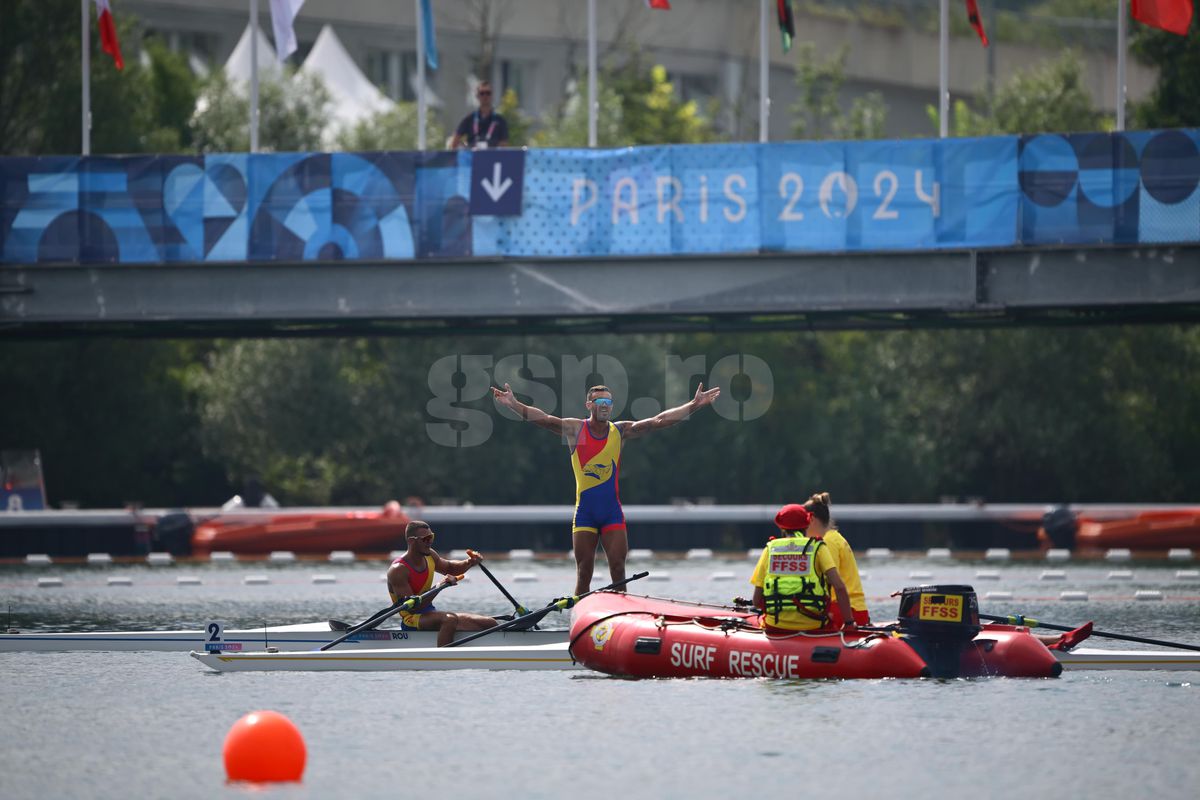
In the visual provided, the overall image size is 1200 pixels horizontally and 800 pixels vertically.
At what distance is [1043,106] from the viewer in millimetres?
50875

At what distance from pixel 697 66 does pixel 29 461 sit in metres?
36.4

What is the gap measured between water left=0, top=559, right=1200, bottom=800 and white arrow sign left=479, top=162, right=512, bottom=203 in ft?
37.4

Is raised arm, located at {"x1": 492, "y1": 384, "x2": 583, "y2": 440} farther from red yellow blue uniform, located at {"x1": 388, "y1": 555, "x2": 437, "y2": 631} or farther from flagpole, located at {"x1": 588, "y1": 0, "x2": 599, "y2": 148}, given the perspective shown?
flagpole, located at {"x1": 588, "y1": 0, "x2": 599, "y2": 148}

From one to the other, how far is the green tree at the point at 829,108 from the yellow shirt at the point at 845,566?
40676 millimetres

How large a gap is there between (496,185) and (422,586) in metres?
11.9

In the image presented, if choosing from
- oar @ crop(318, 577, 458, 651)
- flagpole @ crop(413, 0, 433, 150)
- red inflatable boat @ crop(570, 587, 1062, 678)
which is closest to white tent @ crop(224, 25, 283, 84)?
flagpole @ crop(413, 0, 433, 150)

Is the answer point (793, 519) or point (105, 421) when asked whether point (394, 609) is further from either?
point (105, 421)

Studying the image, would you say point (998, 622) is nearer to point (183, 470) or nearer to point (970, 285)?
point (970, 285)

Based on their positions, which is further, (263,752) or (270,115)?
(270,115)

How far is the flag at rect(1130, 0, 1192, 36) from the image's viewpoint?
2880cm

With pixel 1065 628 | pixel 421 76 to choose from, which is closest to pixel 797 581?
pixel 1065 628

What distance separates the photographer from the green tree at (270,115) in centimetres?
5312

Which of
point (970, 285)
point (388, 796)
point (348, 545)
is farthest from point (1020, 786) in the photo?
point (348, 545)

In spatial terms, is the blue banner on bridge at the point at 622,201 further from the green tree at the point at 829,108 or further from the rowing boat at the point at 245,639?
the green tree at the point at 829,108
